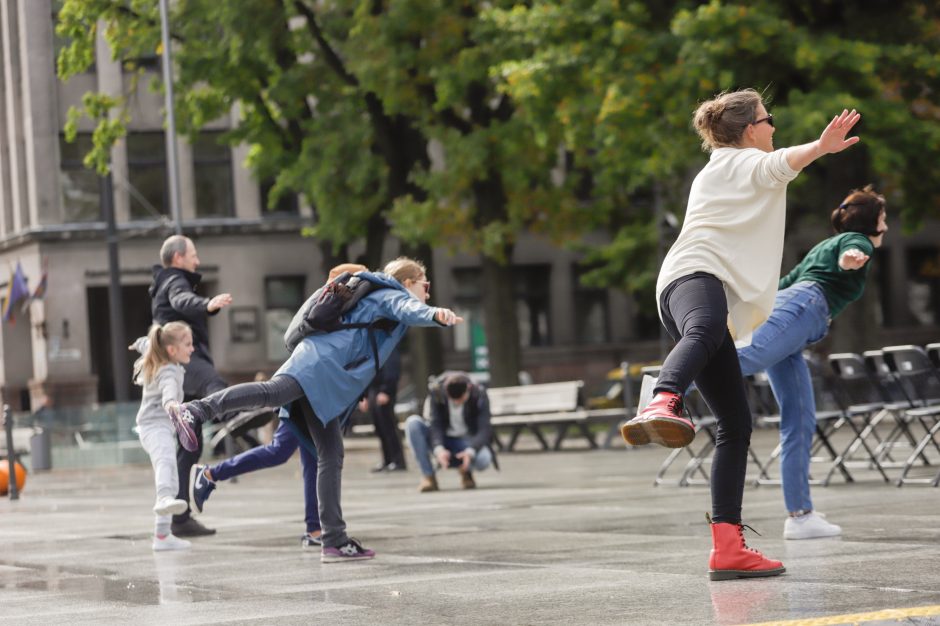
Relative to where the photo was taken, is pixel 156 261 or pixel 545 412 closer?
pixel 545 412

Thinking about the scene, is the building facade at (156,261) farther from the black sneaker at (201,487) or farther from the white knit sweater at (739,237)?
the white knit sweater at (739,237)

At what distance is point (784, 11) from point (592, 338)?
26093mm

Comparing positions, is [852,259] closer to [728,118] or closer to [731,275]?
[728,118]

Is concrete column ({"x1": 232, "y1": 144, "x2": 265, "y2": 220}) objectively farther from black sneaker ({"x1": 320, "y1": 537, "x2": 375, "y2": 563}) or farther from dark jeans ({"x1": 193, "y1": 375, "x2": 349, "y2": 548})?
black sneaker ({"x1": 320, "y1": 537, "x2": 375, "y2": 563})

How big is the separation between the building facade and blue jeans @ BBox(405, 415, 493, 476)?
26.9m

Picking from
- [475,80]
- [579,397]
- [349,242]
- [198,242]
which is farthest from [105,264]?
[579,397]

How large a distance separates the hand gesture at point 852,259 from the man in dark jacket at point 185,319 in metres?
4.78

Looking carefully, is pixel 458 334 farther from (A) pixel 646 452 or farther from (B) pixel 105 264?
(A) pixel 646 452

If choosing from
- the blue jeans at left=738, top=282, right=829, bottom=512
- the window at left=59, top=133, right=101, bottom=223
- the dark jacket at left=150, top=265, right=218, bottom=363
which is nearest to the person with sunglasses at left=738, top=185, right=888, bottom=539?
the blue jeans at left=738, top=282, right=829, bottom=512

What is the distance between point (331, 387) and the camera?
9.38 metres

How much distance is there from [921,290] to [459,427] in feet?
130

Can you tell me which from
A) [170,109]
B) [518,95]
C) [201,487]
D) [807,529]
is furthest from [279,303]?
[807,529]

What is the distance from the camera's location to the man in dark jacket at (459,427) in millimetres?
16797

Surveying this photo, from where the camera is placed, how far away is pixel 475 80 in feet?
97.0
